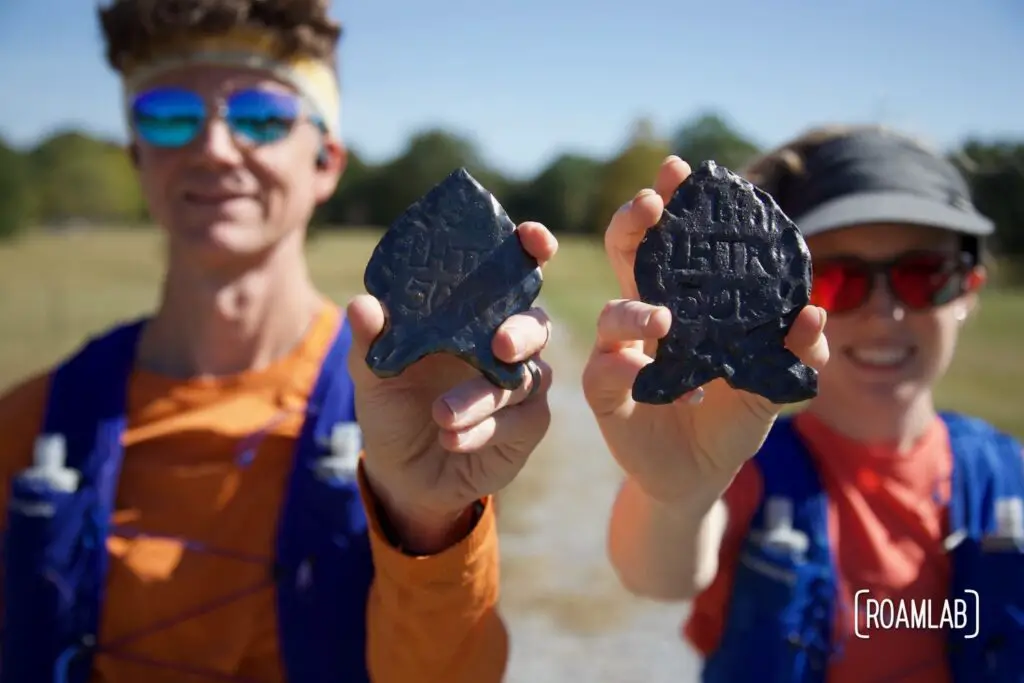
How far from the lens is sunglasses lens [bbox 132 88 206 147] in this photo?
2.41m

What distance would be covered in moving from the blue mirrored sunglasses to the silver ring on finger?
49.7 inches

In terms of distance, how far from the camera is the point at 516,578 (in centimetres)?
575

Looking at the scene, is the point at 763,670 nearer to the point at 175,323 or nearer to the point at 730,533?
the point at 730,533

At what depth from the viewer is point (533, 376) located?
1.70 m

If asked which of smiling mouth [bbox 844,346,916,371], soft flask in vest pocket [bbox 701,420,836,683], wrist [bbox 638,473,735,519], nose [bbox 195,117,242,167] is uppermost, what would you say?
nose [bbox 195,117,242,167]

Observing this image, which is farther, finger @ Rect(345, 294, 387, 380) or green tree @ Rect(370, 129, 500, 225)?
green tree @ Rect(370, 129, 500, 225)

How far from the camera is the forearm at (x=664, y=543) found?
83.3 inches

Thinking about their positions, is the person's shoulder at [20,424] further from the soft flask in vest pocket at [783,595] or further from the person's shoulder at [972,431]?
the person's shoulder at [972,431]

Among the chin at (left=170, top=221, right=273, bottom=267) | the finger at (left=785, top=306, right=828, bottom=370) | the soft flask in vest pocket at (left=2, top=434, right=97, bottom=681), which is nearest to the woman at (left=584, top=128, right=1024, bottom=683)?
the finger at (left=785, top=306, right=828, bottom=370)

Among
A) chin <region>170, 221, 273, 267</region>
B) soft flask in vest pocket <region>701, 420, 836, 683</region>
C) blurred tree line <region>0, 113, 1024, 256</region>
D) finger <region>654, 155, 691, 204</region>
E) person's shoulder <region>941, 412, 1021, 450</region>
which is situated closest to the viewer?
finger <region>654, 155, 691, 204</region>

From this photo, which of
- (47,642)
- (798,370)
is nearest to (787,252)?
(798,370)

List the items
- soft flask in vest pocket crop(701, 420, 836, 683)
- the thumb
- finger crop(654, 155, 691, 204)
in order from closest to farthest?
the thumb, finger crop(654, 155, 691, 204), soft flask in vest pocket crop(701, 420, 836, 683)

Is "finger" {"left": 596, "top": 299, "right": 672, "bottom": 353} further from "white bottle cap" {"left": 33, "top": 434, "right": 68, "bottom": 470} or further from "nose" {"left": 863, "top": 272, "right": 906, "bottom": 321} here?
"white bottle cap" {"left": 33, "top": 434, "right": 68, "bottom": 470}

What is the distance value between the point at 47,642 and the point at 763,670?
194 centimetres
